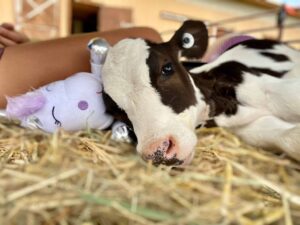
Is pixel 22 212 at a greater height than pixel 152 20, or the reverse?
pixel 22 212

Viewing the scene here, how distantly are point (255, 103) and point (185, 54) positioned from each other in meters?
0.24

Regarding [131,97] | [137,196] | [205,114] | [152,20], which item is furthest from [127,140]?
[152,20]

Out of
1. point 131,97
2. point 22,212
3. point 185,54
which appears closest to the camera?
point 22,212

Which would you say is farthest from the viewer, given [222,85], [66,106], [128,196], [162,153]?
[222,85]

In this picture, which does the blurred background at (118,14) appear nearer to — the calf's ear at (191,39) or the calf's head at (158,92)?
the calf's ear at (191,39)

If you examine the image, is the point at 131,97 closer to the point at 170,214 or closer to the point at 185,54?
the point at 185,54

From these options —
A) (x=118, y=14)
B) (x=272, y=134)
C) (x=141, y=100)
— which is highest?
(x=141, y=100)

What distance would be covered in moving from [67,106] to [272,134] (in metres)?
0.52

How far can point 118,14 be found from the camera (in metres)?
4.12

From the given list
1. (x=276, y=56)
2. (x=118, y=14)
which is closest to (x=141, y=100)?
(x=276, y=56)

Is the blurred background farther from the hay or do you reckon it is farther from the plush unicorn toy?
the hay

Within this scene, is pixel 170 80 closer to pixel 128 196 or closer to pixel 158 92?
pixel 158 92

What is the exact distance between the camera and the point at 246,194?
0.62 metres

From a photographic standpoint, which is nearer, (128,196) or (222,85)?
(128,196)
